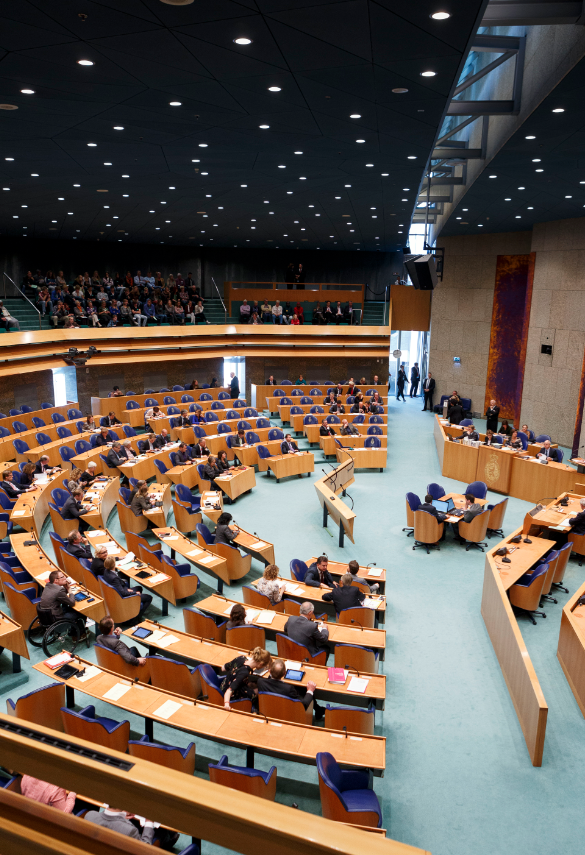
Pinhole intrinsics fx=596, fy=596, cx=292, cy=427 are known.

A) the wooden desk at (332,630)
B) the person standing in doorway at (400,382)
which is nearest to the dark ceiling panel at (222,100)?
the wooden desk at (332,630)

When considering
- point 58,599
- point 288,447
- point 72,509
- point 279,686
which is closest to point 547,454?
point 288,447

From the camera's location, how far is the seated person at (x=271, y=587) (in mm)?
8125

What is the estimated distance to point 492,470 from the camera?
47.9ft

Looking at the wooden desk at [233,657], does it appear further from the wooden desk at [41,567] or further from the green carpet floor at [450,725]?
the wooden desk at [41,567]

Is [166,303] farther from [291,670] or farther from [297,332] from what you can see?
[291,670]

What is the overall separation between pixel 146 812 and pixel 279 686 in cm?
517

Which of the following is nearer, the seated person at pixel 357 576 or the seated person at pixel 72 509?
the seated person at pixel 357 576

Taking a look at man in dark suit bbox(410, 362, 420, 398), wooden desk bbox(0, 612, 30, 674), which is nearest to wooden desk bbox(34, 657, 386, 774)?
wooden desk bbox(0, 612, 30, 674)

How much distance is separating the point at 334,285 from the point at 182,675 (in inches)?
899

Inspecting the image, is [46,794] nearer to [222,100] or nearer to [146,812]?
[146,812]

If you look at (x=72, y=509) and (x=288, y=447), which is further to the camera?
(x=288, y=447)

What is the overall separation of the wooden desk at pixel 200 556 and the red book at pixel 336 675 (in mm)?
3098

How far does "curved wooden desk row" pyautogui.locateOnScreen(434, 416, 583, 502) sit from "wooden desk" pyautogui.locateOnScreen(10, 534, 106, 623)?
1001 centimetres

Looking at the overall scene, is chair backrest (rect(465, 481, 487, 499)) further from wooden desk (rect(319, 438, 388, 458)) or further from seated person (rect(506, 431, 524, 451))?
wooden desk (rect(319, 438, 388, 458))
